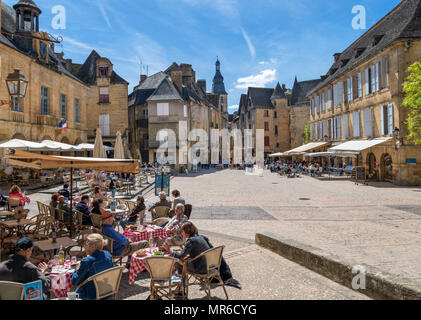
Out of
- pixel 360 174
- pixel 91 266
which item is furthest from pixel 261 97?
pixel 91 266

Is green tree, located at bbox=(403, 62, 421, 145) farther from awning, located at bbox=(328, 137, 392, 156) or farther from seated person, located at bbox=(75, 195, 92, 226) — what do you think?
seated person, located at bbox=(75, 195, 92, 226)

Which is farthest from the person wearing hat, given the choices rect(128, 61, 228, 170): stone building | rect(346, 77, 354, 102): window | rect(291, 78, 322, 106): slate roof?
rect(291, 78, 322, 106): slate roof

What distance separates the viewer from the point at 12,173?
1686cm

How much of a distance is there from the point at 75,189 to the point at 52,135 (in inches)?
334

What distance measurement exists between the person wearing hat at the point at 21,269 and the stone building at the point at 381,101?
2039 centimetres

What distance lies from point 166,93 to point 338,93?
1800 centimetres

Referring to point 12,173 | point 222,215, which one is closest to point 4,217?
point 222,215

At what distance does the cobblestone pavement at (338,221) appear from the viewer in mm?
5984

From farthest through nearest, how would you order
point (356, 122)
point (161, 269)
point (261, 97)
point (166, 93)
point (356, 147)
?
point (261, 97) → point (166, 93) → point (356, 122) → point (356, 147) → point (161, 269)

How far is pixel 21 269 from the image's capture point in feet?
11.0

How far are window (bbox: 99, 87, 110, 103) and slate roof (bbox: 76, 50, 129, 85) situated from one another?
103 cm

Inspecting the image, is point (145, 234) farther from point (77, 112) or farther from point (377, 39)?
point (377, 39)

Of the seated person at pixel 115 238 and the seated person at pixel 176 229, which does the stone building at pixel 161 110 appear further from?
the seated person at pixel 115 238

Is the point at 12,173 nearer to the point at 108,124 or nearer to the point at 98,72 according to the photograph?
the point at 108,124
